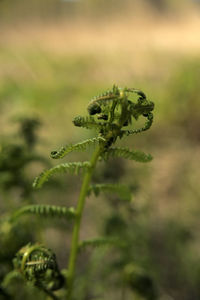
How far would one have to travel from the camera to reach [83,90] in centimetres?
575

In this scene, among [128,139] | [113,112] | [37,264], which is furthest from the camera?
[128,139]

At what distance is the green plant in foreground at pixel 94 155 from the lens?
2.74ft

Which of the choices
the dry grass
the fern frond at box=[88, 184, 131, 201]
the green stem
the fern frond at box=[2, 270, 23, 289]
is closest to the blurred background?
the dry grass

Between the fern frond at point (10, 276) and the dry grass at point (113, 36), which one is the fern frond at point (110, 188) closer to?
the fern frond at point (10, 276)

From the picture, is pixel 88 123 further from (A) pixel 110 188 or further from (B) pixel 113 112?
(A) pixel 110 188

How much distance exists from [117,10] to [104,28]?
0.78m

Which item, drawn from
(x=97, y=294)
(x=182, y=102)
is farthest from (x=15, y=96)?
(x=97, y=294)

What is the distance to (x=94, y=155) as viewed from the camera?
0.93 meters

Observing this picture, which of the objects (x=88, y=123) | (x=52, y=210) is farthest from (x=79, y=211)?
(x=88, y=123)

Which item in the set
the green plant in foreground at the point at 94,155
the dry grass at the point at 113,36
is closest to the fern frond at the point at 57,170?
the green plant in foreground at the point at 94,155

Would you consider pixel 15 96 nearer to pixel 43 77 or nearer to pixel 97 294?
pixel 43 77

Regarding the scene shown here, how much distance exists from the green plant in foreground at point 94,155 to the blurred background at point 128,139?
1.15 ft

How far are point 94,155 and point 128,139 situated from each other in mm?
3047

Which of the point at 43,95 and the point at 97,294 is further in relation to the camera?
the point at 43,95
